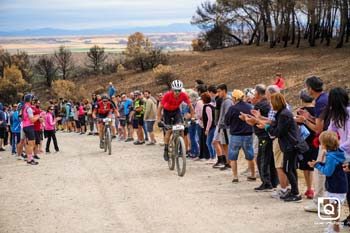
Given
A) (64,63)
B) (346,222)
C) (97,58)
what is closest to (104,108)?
(346,222)

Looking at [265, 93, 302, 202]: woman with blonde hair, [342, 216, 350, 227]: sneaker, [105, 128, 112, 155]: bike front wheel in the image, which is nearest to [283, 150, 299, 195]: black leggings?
[265, 93, 302, 202]: woman with blonde hair

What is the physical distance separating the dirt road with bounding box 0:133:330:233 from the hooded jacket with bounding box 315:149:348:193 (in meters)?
0.81

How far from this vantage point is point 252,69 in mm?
51406

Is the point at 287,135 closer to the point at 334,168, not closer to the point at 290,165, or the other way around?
the point at 290,165

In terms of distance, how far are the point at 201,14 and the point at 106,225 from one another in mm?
75586

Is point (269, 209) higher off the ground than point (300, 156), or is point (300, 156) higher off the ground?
point (300, 156)

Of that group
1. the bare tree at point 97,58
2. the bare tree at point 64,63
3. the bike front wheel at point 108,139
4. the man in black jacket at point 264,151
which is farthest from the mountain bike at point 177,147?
the bare tree at point 64,63

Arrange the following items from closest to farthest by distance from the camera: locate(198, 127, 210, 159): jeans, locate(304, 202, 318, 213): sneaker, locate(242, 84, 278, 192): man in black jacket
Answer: locate(304, 202, 318, 213): sneaker
locate(242, 84, 278, 192): man in black jacket
locate(198, 127, 210, 159): jeans

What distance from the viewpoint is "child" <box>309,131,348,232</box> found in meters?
8.07

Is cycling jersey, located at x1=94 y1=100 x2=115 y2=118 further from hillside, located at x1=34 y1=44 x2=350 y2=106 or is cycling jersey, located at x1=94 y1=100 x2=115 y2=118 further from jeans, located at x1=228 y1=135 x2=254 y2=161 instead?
hillside, located at x1=34 y1=44 x2=350 y2=106

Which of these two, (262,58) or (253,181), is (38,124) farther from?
(262,58)

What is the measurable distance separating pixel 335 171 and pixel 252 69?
43.8 metres

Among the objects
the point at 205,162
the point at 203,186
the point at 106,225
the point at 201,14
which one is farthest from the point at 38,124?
the point at 201,14

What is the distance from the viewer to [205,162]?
1540cm
